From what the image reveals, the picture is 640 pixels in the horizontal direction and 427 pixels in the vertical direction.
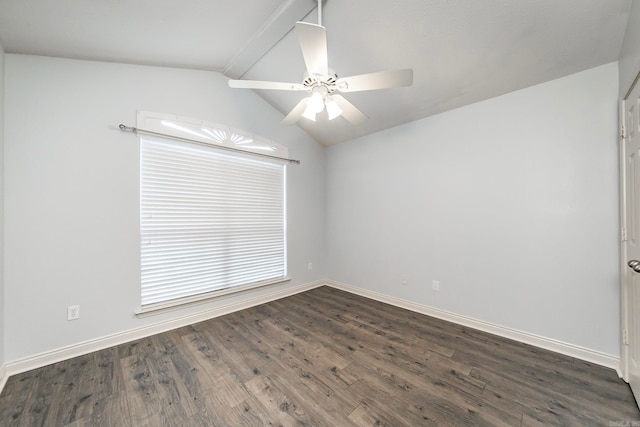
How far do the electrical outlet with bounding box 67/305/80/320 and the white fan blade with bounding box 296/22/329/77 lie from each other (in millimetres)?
2856

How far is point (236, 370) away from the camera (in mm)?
1862

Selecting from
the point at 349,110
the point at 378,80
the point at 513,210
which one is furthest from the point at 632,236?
the point at 349,110

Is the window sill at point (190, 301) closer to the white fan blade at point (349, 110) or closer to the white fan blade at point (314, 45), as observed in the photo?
the white fan blade at point (349, 110)

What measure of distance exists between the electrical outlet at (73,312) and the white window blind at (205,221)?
0.48 m

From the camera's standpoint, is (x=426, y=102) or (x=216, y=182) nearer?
(x=426, y=102)

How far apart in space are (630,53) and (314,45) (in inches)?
86.2

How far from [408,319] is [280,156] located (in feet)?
9.27

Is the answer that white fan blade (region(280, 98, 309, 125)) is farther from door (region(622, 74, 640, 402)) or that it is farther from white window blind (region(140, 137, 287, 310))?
door (region(622, 74, 640, 402))

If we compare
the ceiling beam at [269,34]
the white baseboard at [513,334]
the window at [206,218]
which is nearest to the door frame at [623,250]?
the white baseboard at [513,334]

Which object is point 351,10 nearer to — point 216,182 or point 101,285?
point 216,182

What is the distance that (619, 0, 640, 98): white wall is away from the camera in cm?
145

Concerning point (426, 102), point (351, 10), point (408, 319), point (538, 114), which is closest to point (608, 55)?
point (538, 114)

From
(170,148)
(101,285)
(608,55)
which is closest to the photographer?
(608,55)

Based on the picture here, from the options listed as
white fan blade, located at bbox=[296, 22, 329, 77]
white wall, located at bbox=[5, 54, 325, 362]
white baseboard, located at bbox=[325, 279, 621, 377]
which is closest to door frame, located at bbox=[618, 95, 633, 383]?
white baseboard, located at bbox=[325, 279, 621, 377]
